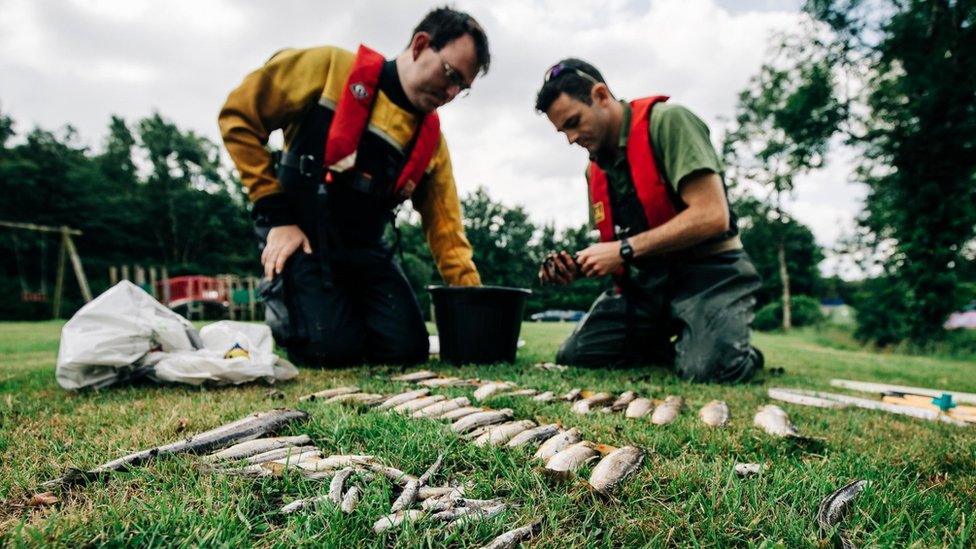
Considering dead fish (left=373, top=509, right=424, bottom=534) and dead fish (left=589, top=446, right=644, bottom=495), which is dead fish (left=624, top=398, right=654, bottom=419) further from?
dead fish (left=373, top=509, right=424, bottom=534)

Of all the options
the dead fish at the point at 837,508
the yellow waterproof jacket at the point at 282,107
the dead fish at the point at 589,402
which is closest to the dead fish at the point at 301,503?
the dead fish at the point at 837,508

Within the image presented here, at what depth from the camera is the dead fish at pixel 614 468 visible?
145cm

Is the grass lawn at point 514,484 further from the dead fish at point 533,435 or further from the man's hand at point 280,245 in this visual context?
the man's hand at point 280,245

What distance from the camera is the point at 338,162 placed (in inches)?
148

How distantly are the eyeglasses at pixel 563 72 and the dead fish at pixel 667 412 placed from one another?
2.51 metres

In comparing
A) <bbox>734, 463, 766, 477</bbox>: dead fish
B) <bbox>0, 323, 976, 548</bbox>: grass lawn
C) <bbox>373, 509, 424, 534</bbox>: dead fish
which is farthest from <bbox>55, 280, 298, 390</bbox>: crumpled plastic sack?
<bbox>734, 463, 766, 477</bbox>: dead fish

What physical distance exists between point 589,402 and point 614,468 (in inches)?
42.3

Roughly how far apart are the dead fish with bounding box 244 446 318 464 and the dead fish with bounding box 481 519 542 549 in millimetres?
799

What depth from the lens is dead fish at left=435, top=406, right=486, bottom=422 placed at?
7.24 feet

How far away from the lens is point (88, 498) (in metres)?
1.32

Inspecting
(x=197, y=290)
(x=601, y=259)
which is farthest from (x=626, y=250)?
(x=197, y=290)

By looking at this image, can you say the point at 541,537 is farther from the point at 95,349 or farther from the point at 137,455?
the point at 95,349

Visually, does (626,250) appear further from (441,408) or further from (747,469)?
(747,469)

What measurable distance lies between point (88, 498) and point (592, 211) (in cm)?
434
